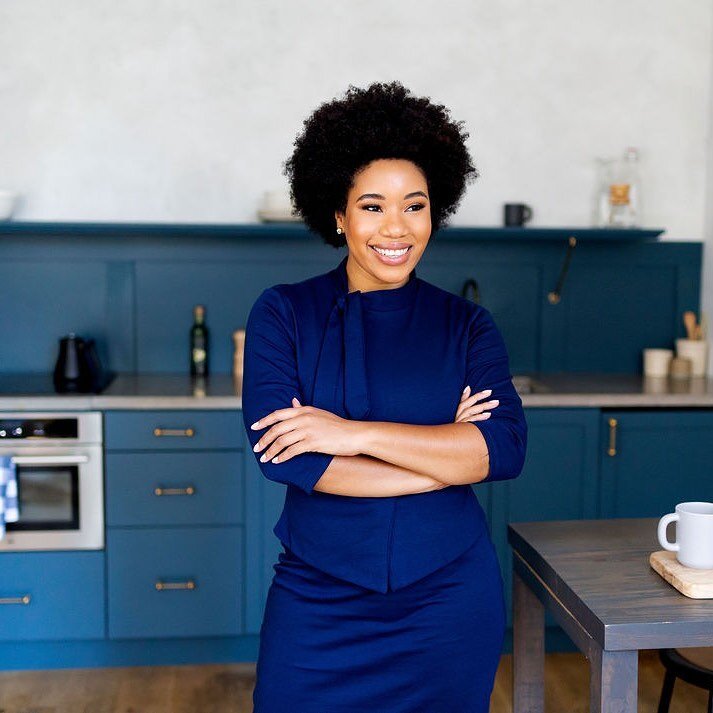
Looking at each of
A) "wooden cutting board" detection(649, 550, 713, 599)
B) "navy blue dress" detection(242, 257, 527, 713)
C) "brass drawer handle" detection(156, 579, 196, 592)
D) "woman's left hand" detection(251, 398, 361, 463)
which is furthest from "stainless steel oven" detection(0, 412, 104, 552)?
"wooden cutting board" detection(649, 550, 713, 599)

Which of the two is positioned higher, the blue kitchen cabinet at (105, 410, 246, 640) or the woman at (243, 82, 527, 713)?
the woman at (243, 82, 527, 713)

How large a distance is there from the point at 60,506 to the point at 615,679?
2338 mm

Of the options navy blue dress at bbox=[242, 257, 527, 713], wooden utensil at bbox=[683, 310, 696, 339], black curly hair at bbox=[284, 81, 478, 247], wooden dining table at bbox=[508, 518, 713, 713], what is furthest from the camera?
wooden utensil at bbox=[683, 310, 696, 339]

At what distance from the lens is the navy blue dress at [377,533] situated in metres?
1.71

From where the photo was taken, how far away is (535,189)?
13.4 ft

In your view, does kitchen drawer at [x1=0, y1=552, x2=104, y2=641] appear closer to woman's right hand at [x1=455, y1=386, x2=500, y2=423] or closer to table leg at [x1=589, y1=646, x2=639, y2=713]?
woman's right hand at [x1=455, y1=386, x2=500, y2=423]

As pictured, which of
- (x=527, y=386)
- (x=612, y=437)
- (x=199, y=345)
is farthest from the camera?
(x=199, y=345)

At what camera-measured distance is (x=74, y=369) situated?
349 centimetres

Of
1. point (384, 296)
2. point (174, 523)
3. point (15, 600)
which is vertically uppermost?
point (384, 296)

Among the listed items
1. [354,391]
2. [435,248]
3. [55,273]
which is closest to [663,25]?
[435,248]

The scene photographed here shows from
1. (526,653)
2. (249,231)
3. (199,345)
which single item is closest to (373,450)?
(526,653)

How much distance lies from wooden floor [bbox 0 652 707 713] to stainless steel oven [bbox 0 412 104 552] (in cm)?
46

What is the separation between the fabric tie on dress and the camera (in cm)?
177

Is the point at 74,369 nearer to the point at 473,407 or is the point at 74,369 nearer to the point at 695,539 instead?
the point at 473,407
